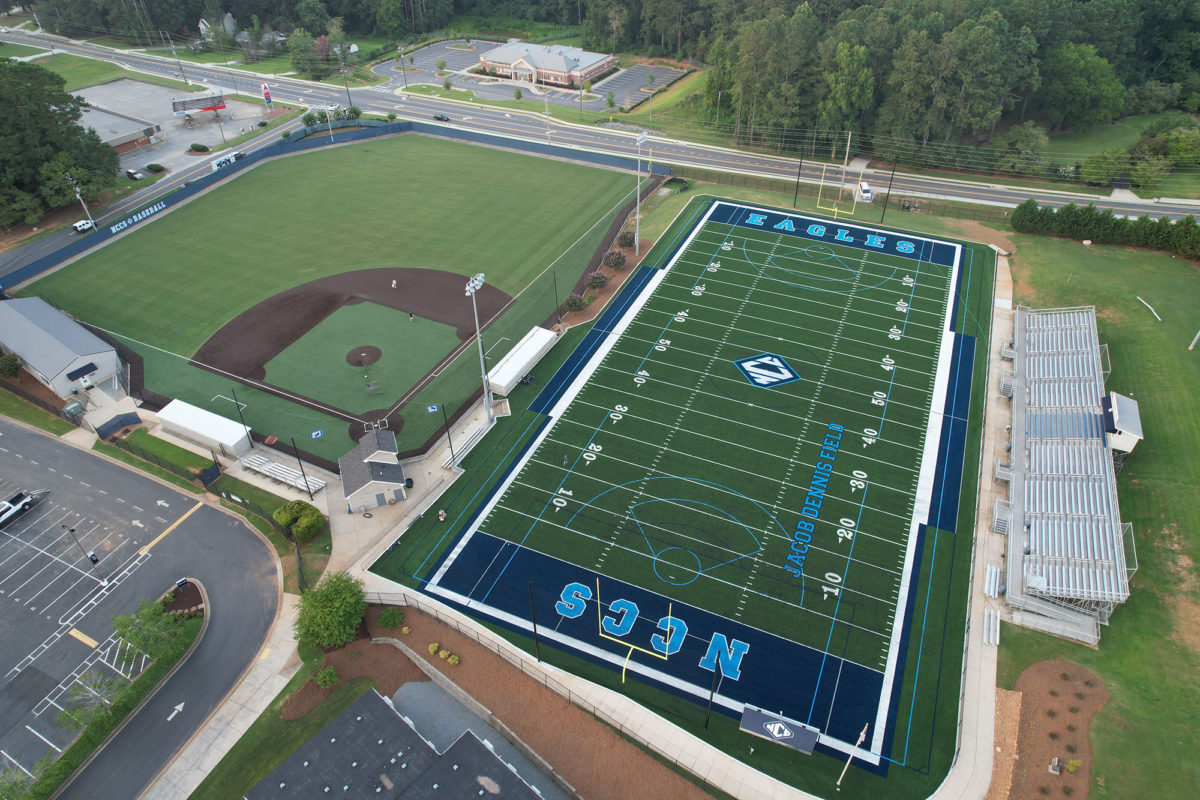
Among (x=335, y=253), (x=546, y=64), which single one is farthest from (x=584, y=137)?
(x=335, y=253)

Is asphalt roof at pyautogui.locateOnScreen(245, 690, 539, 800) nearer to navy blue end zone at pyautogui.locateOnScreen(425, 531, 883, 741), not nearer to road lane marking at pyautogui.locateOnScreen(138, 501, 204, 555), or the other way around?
navy blue end zone at pyautogui.locateOnScreen(425, 531, 883, 741)

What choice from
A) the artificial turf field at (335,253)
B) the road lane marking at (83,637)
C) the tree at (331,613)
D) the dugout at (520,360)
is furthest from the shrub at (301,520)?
the dugout at (520,360)

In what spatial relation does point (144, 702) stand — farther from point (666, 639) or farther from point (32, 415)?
point (32, 415)

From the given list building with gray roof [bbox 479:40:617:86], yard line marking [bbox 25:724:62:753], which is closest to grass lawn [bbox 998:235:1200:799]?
yard line marking [bbox 25:724:62:753]

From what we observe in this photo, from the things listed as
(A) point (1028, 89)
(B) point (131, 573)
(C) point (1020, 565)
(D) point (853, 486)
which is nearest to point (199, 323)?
(B) point (131, 573)

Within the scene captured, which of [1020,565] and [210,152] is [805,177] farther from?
[210,152]
